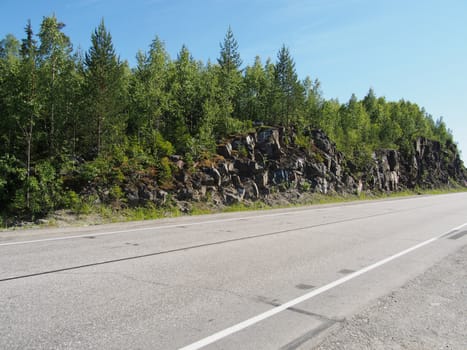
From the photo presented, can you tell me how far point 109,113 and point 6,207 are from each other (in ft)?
27.9

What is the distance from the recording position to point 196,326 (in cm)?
424

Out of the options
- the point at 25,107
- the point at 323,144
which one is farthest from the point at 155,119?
the point at 323,144

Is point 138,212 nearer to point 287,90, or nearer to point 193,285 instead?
point 193,285

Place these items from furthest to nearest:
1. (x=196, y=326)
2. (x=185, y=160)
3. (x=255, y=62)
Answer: (x=255, y=62) < (x=185, y=160) < (x=196, y=326)

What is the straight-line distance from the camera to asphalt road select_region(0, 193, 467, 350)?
158 inches

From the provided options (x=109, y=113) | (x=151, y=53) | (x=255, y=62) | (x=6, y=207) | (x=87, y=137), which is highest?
(x=255, y=62)

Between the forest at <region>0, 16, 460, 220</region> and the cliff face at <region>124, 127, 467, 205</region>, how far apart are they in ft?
4.04

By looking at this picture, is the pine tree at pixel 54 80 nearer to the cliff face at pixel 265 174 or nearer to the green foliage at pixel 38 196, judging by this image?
the green foliage at pixel 38 196

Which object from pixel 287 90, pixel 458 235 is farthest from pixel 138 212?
pixel 287 90

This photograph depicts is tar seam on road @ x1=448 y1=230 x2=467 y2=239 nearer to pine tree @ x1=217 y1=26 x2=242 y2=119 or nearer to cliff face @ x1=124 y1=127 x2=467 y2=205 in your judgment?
cliff face @ x1=124 y1=127 x2=467 y2=205

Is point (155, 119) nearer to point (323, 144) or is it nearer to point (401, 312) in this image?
point (323, 144)

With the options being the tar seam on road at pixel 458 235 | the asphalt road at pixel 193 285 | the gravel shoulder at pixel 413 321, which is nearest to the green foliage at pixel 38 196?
the asphalt road at pixel 193 285

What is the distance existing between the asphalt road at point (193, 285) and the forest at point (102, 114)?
9.19 metres

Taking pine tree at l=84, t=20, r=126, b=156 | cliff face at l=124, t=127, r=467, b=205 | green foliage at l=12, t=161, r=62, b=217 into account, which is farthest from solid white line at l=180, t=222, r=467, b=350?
pine tree at l=84, t=20, r=126, b=156
